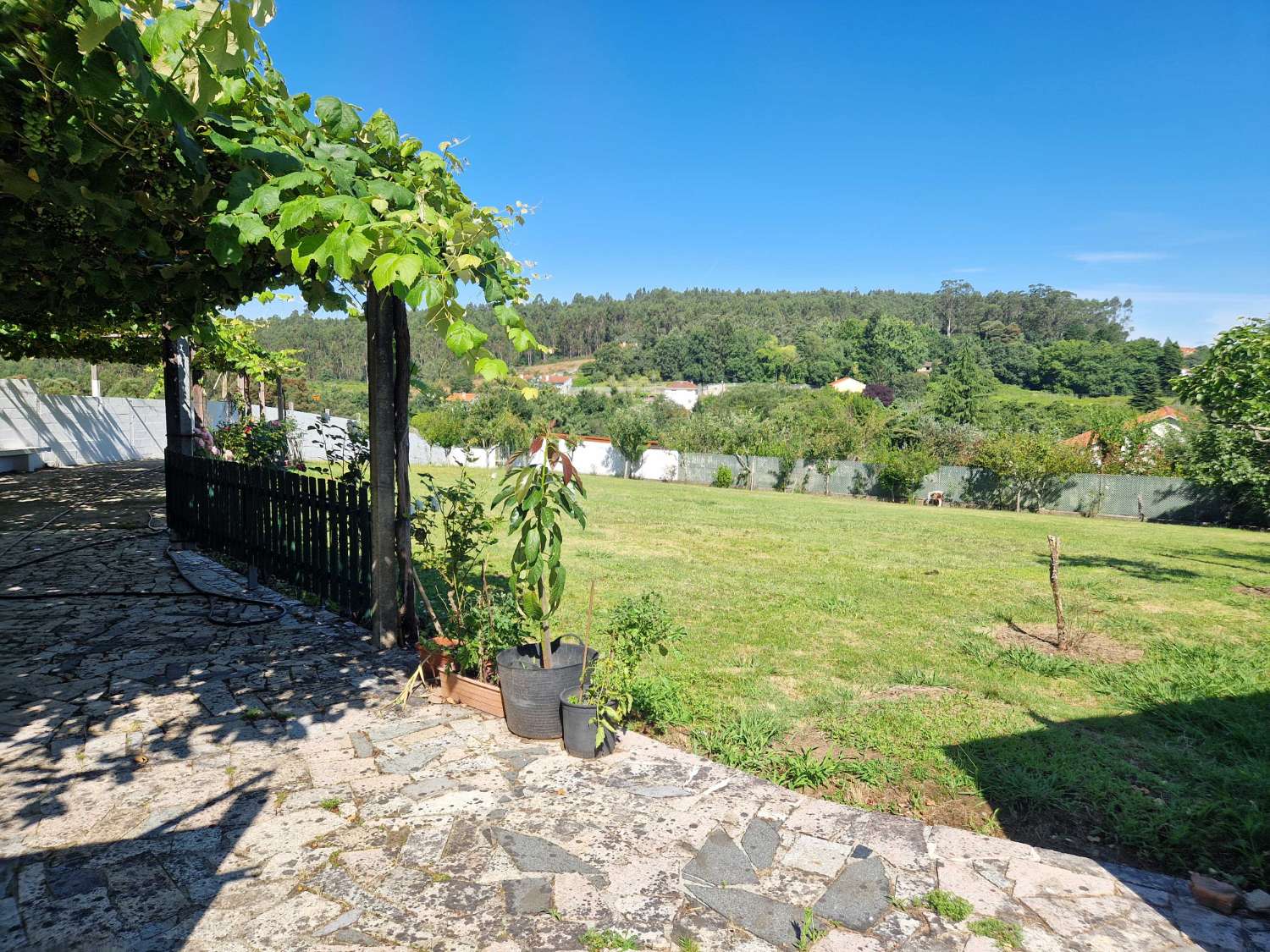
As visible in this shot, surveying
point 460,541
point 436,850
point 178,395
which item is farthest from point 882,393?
point 436,850

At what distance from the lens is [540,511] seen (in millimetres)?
3385

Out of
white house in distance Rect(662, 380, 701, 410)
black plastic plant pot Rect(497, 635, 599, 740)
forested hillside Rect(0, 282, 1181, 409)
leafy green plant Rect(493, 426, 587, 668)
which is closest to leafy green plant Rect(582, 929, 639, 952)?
black plastic plant pot Rect(497, 635, 599, 740)

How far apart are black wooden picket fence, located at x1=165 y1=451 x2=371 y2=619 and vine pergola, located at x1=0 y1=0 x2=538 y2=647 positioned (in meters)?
0.51

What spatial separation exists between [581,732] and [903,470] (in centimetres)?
2567

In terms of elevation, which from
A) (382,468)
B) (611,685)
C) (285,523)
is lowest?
(611,685)

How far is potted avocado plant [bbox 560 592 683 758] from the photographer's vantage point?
3.40 metres

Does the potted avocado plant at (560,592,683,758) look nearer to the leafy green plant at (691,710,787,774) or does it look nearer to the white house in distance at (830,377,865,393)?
the leafy green plant at (691,710,787,774)

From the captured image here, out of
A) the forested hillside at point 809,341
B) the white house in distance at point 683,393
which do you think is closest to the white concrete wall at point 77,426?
the forested hillside at point 809,341

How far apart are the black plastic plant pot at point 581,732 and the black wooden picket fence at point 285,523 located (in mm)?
2320

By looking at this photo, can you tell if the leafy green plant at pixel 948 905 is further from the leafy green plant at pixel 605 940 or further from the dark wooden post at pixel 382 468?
the dark wooden post at pixel 382 468

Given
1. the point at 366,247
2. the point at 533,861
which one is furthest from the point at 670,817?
the point at 366,247

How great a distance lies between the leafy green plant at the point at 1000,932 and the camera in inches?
85.8

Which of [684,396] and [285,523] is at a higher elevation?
[684,396]

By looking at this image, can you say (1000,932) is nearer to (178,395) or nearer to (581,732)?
(581,732)
